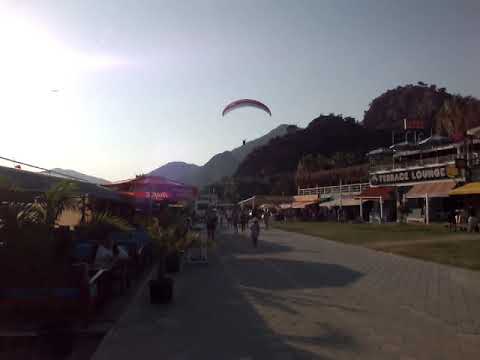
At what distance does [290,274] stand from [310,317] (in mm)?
5015

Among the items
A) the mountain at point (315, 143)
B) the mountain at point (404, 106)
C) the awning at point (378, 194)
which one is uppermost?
the mountain at point (404, 106)

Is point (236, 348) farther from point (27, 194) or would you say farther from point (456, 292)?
point (456, 292)

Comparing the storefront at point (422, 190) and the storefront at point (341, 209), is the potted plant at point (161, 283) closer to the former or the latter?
the storefront at point (422, 190)

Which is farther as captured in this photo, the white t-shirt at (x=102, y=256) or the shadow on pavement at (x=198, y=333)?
the white t-shirt at (x=102, y=256)

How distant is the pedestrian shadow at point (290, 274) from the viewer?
11.1 meters

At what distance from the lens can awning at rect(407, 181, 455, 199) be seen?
121 ft

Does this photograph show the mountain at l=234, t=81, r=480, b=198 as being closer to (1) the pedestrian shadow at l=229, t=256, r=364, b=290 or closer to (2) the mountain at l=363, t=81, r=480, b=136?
(2) the mountain at l=363, t=81, r=480, b=136

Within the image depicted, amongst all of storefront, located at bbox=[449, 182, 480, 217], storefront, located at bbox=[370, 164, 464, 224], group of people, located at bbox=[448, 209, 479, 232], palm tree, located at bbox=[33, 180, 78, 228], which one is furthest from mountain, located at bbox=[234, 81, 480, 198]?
palm tree, located at bbox=[33, 180, 78, 228]

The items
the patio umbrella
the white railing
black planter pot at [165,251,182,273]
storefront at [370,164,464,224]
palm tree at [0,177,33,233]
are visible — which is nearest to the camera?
palm tree at [0,177,33,233]

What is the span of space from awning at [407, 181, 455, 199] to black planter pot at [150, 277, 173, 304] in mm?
30177

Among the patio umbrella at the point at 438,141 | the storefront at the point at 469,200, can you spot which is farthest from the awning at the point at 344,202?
the storefront at the point at 469,200

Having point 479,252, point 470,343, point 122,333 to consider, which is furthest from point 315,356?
point 479,252

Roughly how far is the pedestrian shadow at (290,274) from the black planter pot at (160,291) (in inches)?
97.3

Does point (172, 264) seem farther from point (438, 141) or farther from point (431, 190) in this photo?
point (438, 141)
